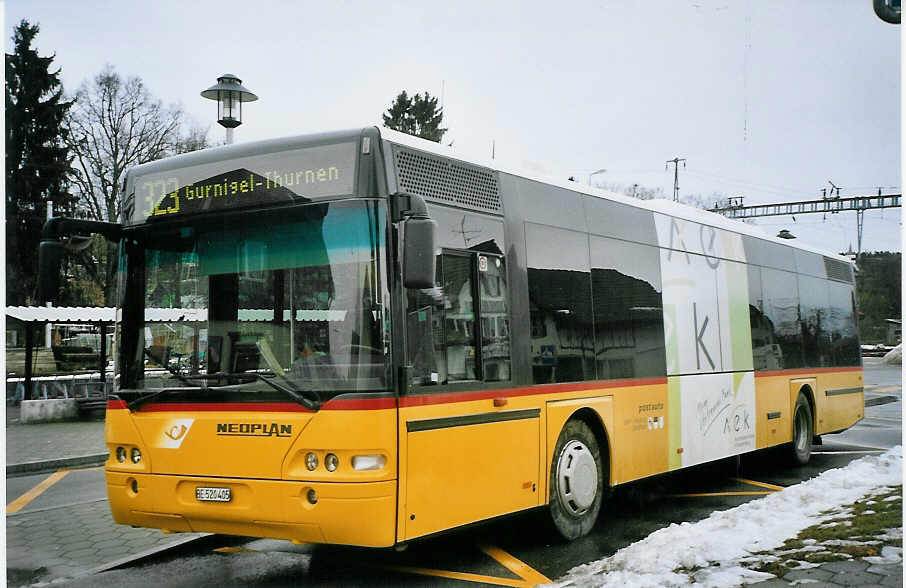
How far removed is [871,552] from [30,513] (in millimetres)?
7934

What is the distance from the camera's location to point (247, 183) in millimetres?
6441

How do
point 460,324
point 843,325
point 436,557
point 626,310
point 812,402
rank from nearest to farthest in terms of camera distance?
point 460,324
point 436,557
point 626,310
point 812,402
point 843,325

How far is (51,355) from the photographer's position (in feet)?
109

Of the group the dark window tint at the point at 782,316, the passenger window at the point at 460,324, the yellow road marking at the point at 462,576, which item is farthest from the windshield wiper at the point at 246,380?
the dark window tint at the point at 782,316

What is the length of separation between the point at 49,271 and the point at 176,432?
1.39 metres

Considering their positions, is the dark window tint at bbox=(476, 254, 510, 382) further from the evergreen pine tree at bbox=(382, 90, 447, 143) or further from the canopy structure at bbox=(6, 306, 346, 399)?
the evergreen pine tree at bbox=(382, 90, 447, 143)

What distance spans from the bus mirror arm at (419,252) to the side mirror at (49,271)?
244 cm

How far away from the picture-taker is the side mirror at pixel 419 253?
18.4 ft

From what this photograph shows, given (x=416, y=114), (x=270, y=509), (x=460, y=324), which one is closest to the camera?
(x=270, y=509)

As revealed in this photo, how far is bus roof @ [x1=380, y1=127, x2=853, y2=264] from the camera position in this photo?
6.57 m

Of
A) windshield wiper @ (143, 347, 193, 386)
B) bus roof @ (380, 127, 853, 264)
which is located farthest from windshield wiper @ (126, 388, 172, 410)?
bus roof @ (380, 127, 853, 264)

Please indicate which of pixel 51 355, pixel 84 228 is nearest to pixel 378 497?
pixel 84 228

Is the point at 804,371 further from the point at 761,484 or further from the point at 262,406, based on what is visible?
the point at 262,406

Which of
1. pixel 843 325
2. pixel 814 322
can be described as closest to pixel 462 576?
pixel 814 322
